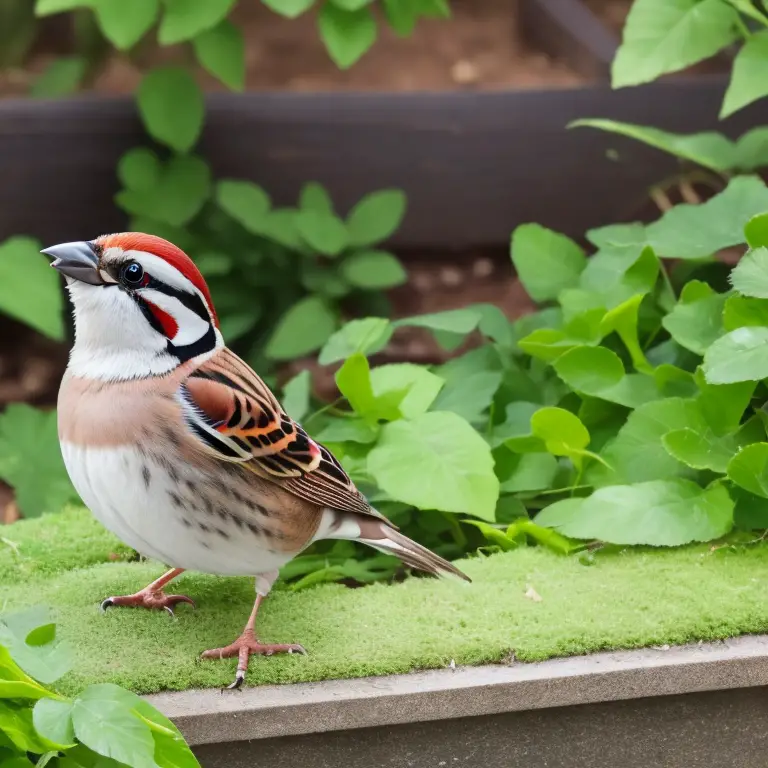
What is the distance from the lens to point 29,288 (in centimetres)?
265

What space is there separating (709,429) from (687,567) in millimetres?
296

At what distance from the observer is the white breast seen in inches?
62.3

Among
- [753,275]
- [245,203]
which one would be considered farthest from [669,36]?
[245,203]

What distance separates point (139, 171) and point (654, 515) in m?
1.77

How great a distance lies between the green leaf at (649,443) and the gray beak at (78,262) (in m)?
1.07

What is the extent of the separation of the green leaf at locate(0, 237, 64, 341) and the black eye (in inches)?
40.7

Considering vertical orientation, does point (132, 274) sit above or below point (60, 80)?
above

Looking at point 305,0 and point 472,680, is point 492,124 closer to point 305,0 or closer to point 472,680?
point 305,0

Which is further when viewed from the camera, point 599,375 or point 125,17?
point 125,17

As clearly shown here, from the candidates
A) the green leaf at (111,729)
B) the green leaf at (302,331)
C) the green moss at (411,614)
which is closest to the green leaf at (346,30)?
the green leaf at (302,331)

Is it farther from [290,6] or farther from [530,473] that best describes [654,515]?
[290,6]

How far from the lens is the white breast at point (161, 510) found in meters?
1.58

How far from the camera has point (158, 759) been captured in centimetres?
147

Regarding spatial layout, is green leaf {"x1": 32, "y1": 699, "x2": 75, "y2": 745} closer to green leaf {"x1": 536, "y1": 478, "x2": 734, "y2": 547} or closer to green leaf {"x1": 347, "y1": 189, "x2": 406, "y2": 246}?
green leaf {"x1": 536, "y1": 478, "x2": 734, "y2": 547}
